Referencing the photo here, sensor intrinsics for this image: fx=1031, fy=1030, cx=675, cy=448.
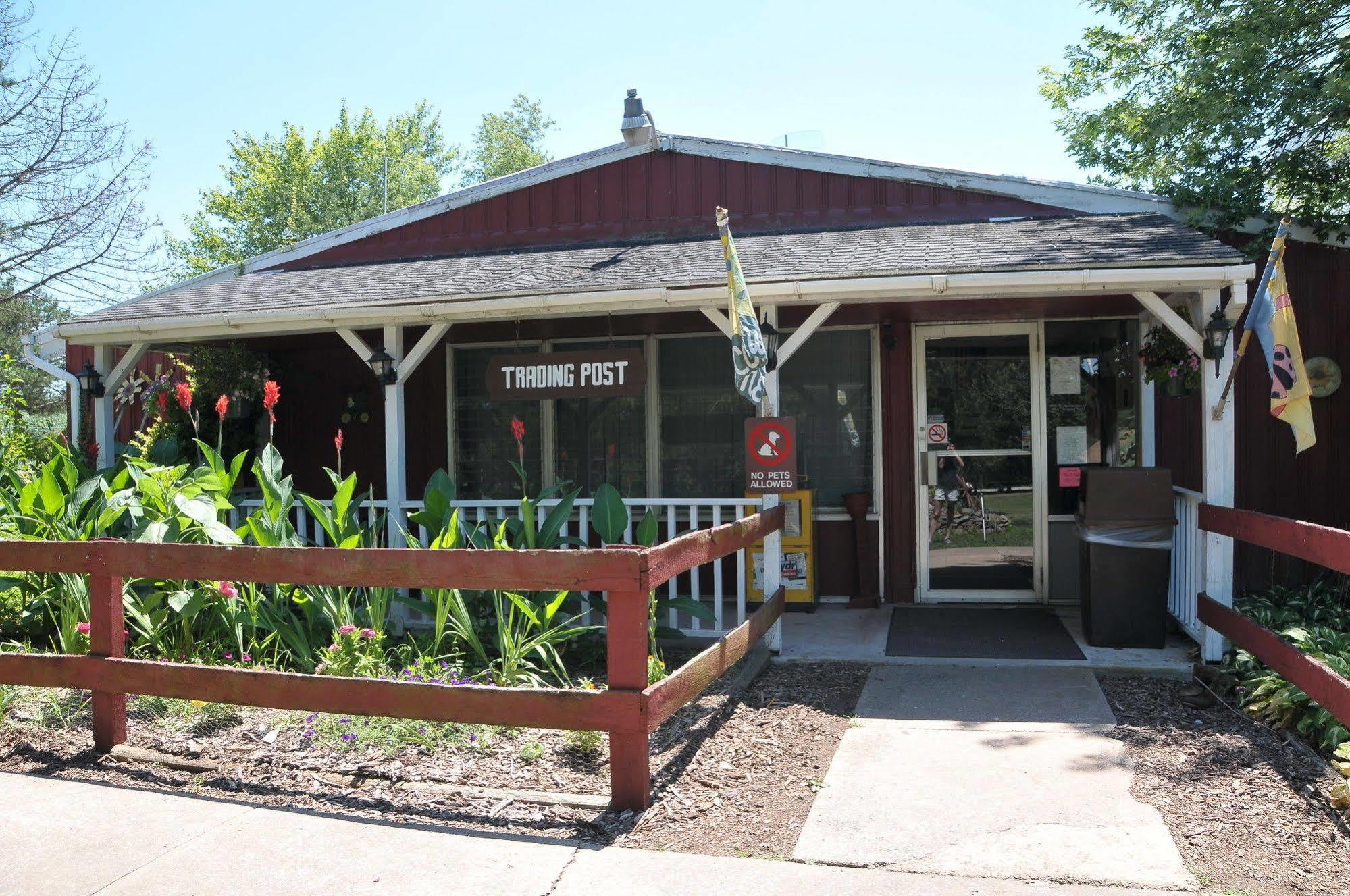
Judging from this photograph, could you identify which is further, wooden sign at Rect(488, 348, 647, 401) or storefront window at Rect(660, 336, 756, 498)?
storefront window at Rect(660, 336, 756, 498)

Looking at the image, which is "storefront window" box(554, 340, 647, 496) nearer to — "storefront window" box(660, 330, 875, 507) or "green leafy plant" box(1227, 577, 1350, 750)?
"storefront window" box(660, 330, 875, 507)

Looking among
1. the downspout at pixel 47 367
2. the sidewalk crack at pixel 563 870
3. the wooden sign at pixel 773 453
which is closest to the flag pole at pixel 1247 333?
the wooden sign at pixel 773 453

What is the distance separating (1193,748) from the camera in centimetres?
453

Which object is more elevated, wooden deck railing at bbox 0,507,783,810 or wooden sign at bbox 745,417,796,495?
wooden sign at bbox 745,417,796,495

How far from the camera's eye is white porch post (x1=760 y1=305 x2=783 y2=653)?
637 cm

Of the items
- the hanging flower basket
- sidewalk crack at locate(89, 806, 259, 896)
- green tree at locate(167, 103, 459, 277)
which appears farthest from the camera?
green tree at locate(167, 103, 459, 277)

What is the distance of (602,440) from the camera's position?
877cm

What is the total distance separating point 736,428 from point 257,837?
5.35 meters

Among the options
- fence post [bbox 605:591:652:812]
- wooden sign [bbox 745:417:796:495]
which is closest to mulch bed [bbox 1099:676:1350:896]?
fence post [bbox 605:591:652:812]

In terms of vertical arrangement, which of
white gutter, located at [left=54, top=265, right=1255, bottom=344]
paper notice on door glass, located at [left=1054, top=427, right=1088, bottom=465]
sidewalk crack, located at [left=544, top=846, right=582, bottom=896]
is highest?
white gutter, located at [left=54, top=265, right=1255, bottom=344]

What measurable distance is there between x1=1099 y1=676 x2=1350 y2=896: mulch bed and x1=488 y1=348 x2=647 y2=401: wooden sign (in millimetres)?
3531

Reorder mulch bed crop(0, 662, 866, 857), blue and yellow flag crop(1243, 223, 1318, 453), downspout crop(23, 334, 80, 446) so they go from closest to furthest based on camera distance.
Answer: mulch bed crop(0, 662, 866, 857) → blue and yellow flag crop(1243, 223, 1318, 453) → downspout crop(23, 334, 80, 446)

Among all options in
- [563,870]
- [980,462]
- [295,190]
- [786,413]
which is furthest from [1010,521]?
[295,190]

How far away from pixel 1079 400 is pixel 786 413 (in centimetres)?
222
